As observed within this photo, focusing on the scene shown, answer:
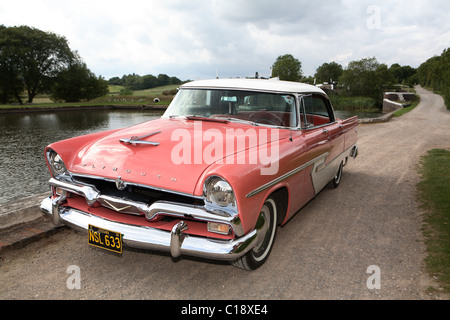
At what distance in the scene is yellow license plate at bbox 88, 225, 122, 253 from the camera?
2.63 m

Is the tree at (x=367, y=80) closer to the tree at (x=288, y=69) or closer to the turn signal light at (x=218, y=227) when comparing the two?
the tree at (x=288, y=69)

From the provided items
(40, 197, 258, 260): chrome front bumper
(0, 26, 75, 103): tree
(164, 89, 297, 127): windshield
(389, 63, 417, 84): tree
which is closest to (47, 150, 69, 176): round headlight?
(40, 197, 258, 260): chrome front bumper

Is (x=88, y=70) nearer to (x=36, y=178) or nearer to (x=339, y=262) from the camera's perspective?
(x=36, y=178)

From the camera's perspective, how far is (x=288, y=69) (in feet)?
254

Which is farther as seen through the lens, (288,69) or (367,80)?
(288,69)

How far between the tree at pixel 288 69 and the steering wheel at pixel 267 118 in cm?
7433

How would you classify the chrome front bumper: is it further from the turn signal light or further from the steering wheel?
the steering wheel

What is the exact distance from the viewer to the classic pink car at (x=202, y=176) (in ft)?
8.24

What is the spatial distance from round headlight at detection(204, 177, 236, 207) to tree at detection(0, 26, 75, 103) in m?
52.6

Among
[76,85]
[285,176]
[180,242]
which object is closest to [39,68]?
[76,85]

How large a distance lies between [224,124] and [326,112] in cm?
214

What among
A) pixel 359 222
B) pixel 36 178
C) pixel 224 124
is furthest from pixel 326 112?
pixel 36 178

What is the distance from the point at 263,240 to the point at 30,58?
54.2 metres

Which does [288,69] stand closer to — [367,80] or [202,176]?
[367,80]
